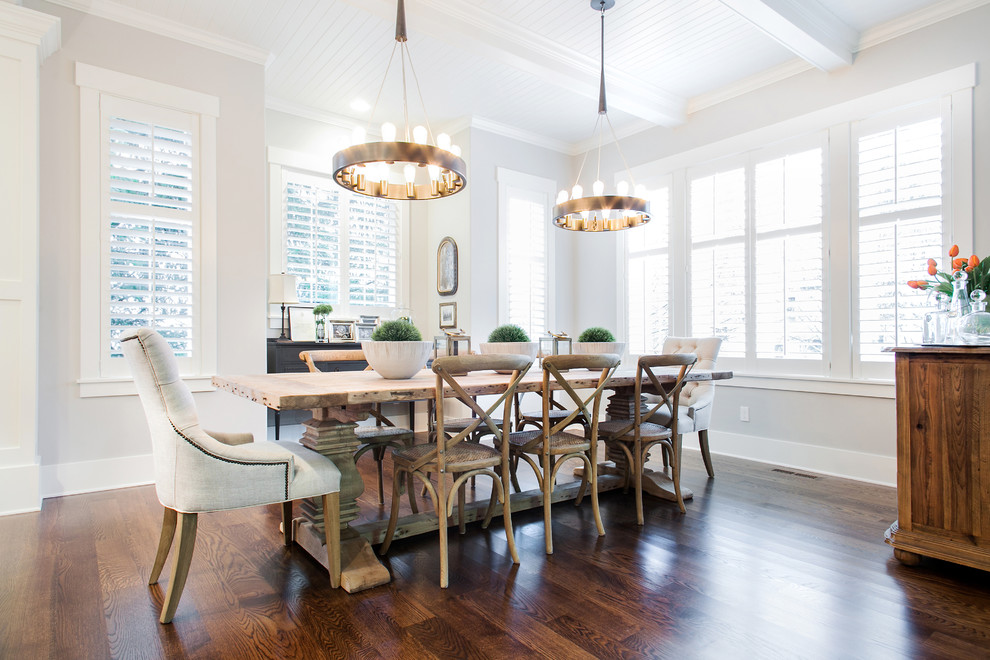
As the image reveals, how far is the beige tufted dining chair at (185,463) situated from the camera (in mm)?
1780

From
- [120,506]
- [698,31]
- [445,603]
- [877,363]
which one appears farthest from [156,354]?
[877,363]

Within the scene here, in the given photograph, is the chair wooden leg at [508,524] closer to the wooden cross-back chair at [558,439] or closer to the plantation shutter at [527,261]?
the wooden cross-back chair at [558,439]

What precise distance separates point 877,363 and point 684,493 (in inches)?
69.6

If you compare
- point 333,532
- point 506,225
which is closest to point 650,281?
point 506,225

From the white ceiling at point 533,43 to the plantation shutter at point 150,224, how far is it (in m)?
0.69

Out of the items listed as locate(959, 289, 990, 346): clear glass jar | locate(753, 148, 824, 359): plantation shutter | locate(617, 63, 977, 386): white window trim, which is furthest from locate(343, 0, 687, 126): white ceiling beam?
locate(959, 289, 990, 346): clear glass jar

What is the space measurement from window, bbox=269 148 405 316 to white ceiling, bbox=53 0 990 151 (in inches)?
28.0

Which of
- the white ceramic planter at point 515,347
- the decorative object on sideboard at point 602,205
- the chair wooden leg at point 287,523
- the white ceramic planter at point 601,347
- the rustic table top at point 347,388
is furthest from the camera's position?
the decorative object on sideboard at point 602,205

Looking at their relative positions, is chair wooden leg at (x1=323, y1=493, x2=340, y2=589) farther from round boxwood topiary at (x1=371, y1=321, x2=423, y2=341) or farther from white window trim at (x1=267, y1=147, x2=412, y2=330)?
white window trim at (x1=267, y1=147, x2=412, y2=330)

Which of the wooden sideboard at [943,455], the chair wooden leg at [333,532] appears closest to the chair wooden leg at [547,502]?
the chair wooden leg at [333,532]

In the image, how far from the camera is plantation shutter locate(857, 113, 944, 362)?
3559 millimetres

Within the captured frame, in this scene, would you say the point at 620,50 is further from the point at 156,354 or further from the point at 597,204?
the point at 156,354

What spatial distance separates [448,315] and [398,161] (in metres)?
3.08

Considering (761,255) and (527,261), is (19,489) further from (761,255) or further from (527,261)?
(761,255)
